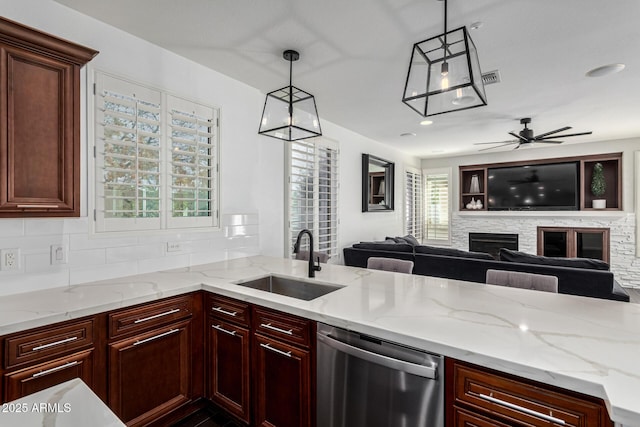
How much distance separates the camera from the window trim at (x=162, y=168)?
81.0 inches

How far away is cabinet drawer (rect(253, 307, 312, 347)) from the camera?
1.58 meters

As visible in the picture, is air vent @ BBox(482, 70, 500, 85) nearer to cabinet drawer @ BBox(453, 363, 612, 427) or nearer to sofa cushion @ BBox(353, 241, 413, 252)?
sofa cushion @ BBox(353, 241, 413, 252)

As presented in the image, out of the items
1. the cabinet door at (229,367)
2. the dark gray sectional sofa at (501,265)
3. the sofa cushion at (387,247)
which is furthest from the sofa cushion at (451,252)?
the cabinet door at (229,367)

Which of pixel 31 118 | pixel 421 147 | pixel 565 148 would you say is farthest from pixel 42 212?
pixel 565 148

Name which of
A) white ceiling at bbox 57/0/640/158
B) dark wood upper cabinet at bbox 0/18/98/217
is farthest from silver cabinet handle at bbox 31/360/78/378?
white ceiling at bbox 57/0/640/158

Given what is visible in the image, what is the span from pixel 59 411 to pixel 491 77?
357 cm

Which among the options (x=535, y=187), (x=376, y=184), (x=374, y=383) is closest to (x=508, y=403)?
(x=374, y=383)

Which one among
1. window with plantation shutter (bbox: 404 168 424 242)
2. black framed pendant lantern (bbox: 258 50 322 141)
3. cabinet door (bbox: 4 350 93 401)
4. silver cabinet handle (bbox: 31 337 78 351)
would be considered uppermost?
black framed pendant lantern (bbox: 258 50 322 141)

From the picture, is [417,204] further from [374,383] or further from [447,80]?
[374,383]

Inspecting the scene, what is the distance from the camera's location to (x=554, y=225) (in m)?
6.14

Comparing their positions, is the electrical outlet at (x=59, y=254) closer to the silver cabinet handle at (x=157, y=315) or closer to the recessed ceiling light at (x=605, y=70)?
the silver cabinet handle at (x=157, y=315)

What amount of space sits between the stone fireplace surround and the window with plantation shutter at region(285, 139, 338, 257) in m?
3.95

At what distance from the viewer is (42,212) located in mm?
1661

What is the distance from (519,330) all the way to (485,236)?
6194mm
